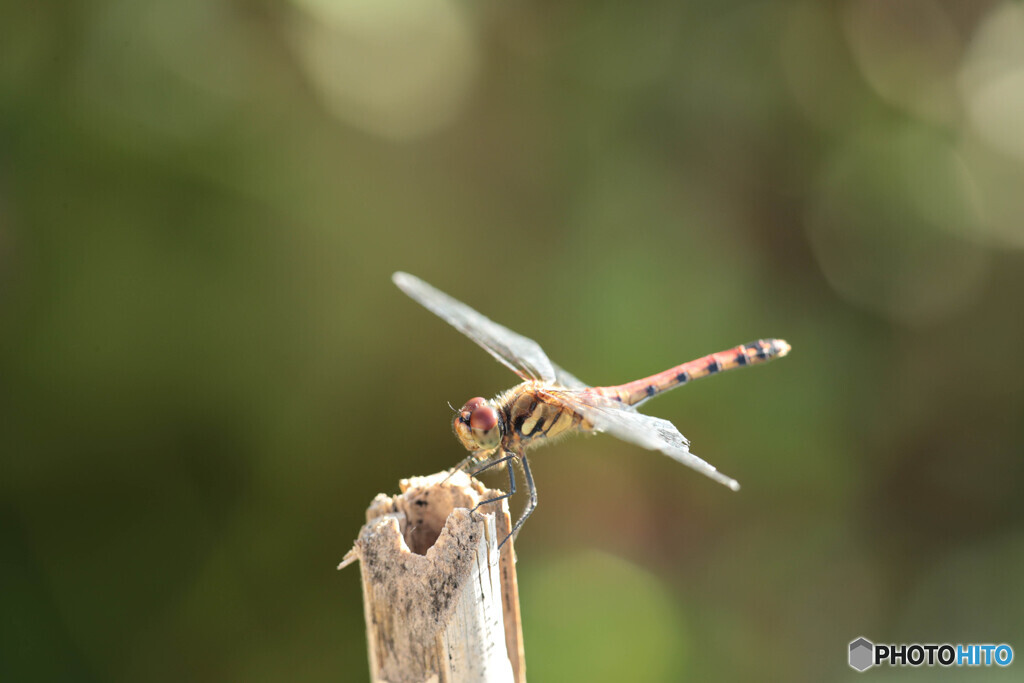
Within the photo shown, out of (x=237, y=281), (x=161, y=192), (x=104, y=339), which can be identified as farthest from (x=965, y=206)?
(x=104, y=339)

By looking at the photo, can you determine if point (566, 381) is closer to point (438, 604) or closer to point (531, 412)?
point (531, 412)

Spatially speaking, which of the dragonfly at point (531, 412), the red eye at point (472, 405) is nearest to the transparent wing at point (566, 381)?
the dragonfly at point (531, 412)

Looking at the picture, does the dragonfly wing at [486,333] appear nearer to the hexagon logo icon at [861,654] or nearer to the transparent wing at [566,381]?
the transparent wing at [566,381]

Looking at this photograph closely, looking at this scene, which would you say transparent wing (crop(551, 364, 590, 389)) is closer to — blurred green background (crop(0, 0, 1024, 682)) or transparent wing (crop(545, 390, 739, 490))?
transparent wing (crop(545, 390, 739, 490))

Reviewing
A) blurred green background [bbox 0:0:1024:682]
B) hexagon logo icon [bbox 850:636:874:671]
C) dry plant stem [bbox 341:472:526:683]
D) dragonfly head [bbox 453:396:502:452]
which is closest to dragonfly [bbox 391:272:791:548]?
dragonfly head [bbox 453:396:502:452]

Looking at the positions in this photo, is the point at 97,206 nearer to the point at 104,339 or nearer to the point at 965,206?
the point at 104,339

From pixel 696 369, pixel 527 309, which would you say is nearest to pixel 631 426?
pixel 696 369
